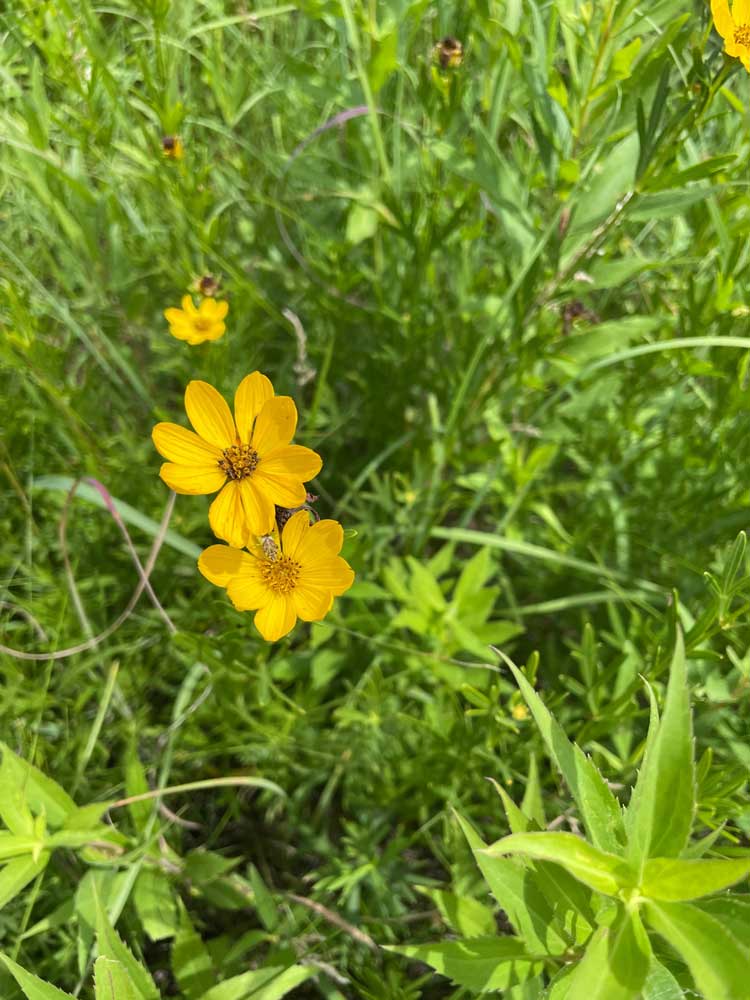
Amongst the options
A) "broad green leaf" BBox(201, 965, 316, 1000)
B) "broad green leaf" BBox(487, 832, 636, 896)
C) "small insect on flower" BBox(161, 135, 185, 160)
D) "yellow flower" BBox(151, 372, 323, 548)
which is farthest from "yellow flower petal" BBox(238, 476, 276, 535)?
"small insect on flower" BBox(161, 135, 185, 160)

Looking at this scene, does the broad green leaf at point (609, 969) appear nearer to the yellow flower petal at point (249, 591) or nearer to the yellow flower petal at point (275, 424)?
the yellow flower petal at point (249, 591)

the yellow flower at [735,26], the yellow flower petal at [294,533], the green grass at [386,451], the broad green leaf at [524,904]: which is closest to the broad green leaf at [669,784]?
the broad green leaf at [524,904]

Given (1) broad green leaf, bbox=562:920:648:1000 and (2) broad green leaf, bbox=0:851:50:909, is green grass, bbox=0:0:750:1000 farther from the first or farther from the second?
(1) broad green leaf, bbox=562:920:648:1000

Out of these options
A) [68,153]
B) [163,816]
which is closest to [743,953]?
[163,816]

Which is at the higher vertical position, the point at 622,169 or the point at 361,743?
the point at 622,169

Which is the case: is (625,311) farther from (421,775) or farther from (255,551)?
(255,551)

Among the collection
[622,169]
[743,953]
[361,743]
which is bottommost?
[361,743]
